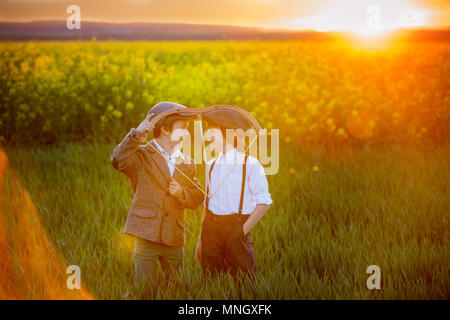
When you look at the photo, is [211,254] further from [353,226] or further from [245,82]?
[245,82]

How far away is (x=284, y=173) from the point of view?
545cm

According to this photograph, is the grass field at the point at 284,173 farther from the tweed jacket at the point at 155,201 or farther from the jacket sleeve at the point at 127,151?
the jacket sleeve at the point at 127,151

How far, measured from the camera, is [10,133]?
7.38m

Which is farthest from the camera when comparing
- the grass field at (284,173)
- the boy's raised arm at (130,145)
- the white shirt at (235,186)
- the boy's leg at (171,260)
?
the grass field at (284,173)

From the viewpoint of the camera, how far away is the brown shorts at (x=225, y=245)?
111 inches

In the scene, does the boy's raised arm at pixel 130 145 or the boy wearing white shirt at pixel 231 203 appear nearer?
the boy's raised arm at pixel 130 145

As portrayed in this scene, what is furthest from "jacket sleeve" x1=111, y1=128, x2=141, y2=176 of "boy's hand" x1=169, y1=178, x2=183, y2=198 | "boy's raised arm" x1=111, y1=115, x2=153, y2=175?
"boy's hand" x1=169, y1=178, x2=183, y2=198

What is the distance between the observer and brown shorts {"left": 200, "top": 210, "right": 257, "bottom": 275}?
2820 mm

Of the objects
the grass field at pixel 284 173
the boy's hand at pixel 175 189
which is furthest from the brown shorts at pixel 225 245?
the boy's hand at pixel 175 189

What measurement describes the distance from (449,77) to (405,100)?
80 cm

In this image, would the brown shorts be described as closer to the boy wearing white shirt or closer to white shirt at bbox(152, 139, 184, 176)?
the boy wearing white shirt

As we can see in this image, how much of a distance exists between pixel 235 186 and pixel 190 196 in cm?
31

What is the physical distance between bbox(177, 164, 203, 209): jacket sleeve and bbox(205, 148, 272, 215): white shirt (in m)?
0.11
